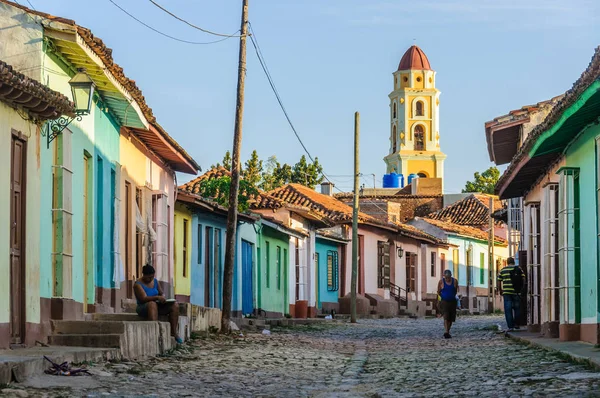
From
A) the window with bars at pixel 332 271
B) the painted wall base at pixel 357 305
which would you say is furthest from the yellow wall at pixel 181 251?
the painted wall base at pixel 357 305

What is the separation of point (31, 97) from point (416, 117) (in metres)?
85.5

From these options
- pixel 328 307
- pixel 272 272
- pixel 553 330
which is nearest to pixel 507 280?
pixel 553 330

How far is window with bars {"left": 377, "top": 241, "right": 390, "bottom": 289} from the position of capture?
4550cm

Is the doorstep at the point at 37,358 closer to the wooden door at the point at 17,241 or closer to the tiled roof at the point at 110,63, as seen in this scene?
the wooden door at the point at 17,241

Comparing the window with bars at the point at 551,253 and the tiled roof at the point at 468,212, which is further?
the tiled roof at the point at 468,212

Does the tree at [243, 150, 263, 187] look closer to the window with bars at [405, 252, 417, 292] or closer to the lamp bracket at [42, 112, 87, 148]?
the window with bars at [405, 252, 417, 292]

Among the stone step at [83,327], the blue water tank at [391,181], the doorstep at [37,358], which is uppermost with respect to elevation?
the blue water tank at [391,181]

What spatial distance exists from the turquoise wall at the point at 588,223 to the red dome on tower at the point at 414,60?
79.5 metres

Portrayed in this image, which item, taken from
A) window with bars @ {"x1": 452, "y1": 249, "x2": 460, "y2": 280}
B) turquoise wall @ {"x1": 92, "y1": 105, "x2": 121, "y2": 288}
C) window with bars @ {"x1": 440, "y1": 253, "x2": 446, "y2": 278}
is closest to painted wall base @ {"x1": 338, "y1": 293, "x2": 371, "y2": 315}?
window with bars @ {"x1": 440, "y1": 253, "x2": 446, "y2": 278}

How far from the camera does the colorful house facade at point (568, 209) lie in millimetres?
14000

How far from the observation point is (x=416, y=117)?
96.4 meters

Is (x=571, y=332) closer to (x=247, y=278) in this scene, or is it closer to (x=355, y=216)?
(x=247, y=278)

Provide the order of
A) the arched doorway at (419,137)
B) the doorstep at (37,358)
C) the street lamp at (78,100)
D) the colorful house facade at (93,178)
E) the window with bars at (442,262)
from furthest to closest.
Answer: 1. the arched doorway at (419,137)
2. the window with bars at (442,262)
3. the street lamp at (78,100)
4. the colorful house facade at (93,178)
5. the doorstep at (37,358)

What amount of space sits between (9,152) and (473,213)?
53949mm
